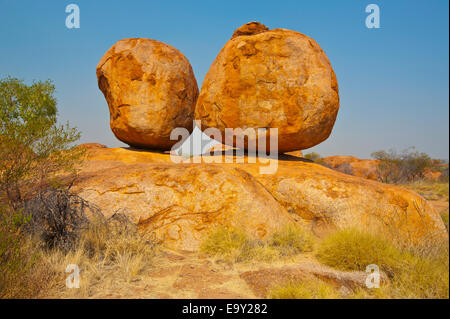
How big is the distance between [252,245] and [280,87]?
432cm

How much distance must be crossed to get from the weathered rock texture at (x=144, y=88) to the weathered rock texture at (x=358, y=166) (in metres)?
15.0

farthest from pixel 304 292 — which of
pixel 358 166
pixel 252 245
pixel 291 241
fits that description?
pixel 358 166

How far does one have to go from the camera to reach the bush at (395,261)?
3242 millimetres

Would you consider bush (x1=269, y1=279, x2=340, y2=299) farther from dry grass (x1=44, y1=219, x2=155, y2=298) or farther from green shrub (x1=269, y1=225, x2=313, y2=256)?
dry grass (x1=44, y1=219, x2=155, y2=298)

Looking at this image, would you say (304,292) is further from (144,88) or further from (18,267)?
(144,88)

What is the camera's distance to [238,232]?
4.88 metres

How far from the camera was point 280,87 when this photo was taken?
295 inches

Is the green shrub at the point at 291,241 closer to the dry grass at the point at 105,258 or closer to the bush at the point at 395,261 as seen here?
the bush at the point at 395,261

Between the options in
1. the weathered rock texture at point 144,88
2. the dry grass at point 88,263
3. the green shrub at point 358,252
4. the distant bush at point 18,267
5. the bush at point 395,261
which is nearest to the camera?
the distant bush at point 18,267

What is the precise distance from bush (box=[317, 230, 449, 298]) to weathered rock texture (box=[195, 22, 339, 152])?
3.68 meters

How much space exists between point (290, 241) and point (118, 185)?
10.9 feet

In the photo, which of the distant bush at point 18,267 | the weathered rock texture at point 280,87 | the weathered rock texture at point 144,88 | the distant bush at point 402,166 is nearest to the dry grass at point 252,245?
the distant bush at point 18,267

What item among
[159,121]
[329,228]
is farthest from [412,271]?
[159,121]

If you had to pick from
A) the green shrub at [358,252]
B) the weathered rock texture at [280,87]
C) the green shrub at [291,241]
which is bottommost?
the green shrub at [291,241]
